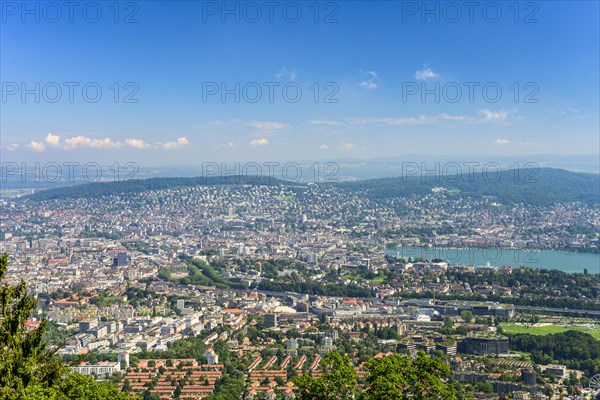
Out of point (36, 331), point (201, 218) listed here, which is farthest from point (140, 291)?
point (201, 218)

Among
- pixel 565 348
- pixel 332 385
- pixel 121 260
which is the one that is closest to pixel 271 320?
pixel 565 348

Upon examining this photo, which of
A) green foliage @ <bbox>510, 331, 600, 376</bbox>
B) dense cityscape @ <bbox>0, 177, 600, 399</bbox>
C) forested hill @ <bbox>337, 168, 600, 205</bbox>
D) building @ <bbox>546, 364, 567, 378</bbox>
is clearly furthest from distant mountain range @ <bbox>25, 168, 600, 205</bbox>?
building @ <bbox>546, 364, 567, 378</bbox>

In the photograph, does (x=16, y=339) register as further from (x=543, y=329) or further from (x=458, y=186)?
(x=458, y=186)

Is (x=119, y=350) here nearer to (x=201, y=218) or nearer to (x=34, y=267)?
(x=34, y=267)

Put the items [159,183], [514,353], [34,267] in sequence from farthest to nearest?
[159,183] < [34,267] < [514,353]

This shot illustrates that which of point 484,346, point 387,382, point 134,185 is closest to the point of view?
point 387,382

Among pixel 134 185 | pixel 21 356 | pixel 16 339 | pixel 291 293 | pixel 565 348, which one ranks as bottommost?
pixel 291 293
